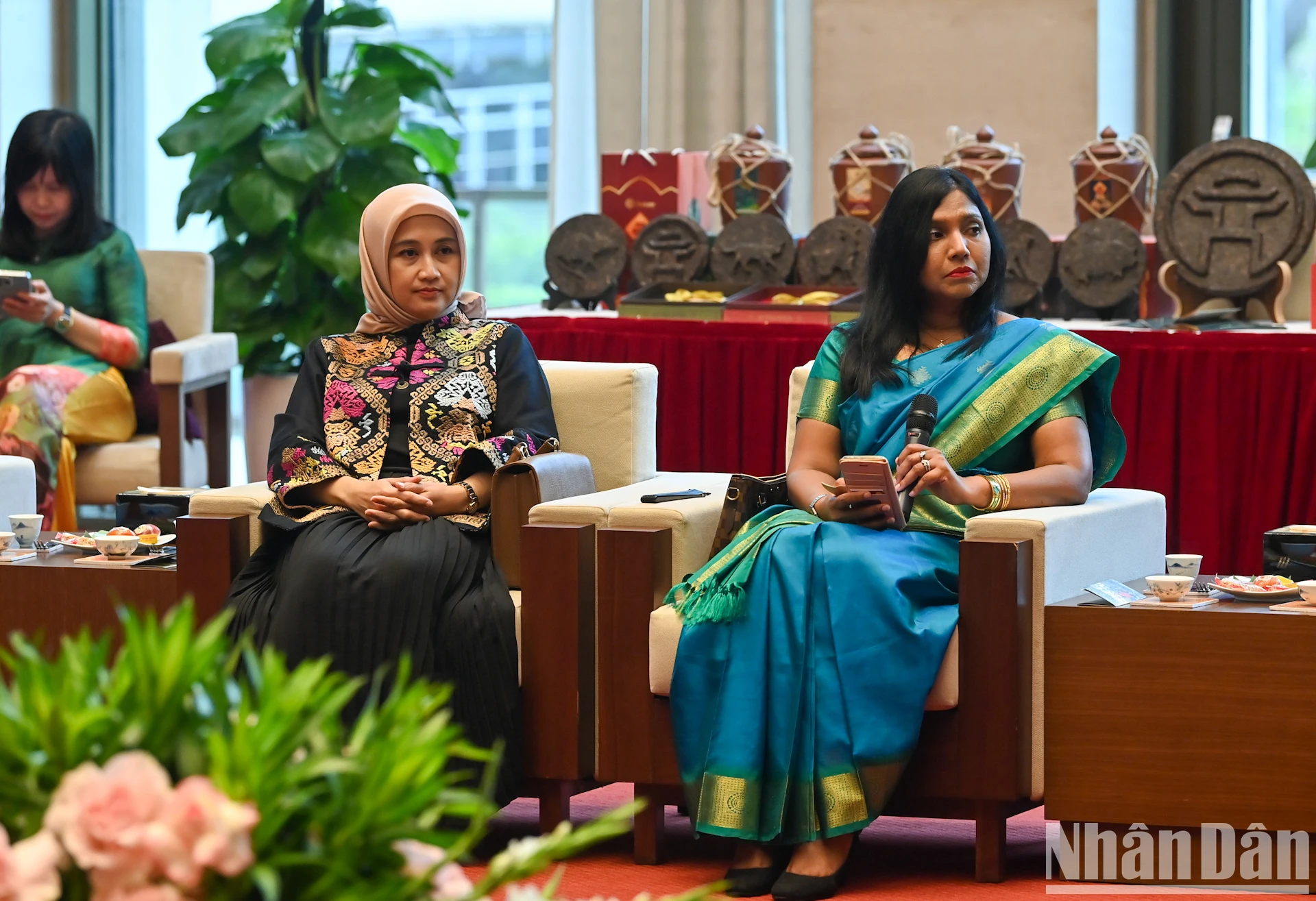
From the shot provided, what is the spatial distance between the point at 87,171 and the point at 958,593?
3.03m

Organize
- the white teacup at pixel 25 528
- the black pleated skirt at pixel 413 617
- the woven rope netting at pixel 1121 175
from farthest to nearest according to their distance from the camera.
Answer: the woven rope netting at pixel 1121 175 → the white teacup at pixel 25 528 → the black pleated skirt at pixel 413 617

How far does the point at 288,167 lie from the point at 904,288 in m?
3.20

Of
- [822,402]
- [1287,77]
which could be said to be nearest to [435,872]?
[822,402]

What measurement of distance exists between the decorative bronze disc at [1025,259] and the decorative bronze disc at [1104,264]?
0.05m

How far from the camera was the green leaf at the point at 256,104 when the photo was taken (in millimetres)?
5859

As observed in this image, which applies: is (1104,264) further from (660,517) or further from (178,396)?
(178,396)

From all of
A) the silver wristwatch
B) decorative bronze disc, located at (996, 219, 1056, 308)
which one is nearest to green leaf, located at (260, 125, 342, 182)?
the silver wristwatch

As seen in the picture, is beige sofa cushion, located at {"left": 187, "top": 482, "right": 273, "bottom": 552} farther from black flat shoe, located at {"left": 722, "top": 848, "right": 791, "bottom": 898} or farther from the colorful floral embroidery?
black flat shoe, located at {"left": 722, "top": 848, "right": 791, "bottom": 898}

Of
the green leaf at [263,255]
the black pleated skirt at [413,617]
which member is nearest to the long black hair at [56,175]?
the green leaf at [263,255]

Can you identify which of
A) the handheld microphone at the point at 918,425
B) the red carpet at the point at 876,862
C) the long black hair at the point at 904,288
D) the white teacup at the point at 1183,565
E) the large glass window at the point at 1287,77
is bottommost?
the red carpet at the point at 876,862

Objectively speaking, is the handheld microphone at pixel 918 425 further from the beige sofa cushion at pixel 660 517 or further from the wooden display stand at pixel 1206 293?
the wooden display stand at pixel 1206 293

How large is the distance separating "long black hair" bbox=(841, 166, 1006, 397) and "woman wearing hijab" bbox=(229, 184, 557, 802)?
597mm

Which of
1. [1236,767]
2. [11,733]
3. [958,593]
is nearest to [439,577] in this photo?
[958,593]

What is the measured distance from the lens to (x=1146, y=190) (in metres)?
4.88
